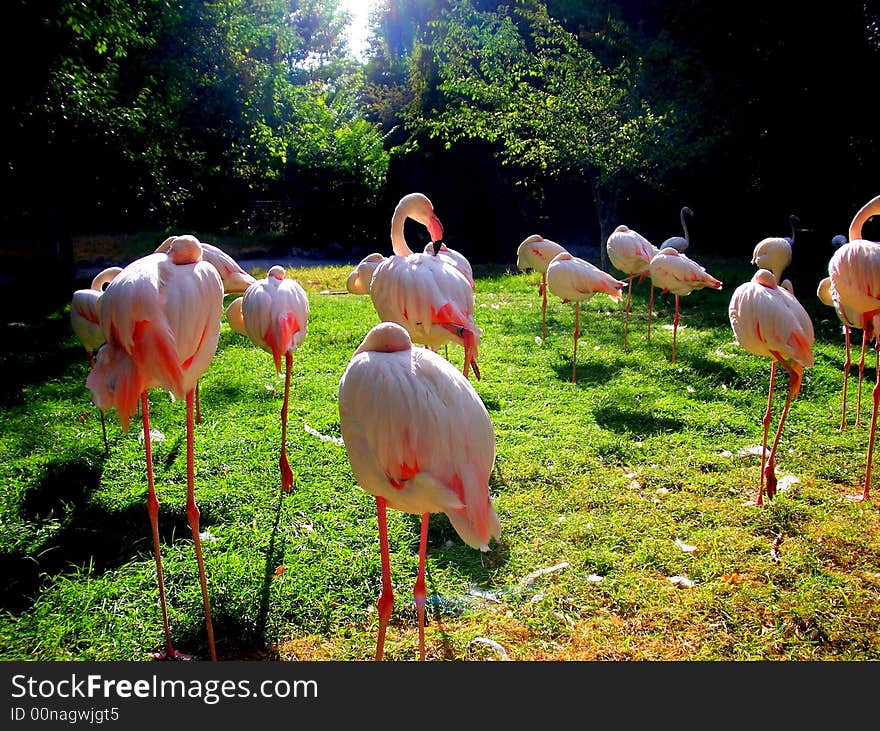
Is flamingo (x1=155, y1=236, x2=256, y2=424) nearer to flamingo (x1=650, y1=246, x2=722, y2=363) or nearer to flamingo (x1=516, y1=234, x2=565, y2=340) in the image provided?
flamingo (x1=516, y1=234, x2=565, y2=340)

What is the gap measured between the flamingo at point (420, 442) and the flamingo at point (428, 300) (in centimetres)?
155

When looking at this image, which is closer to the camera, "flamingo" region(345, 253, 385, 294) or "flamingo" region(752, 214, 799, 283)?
"flamingo" region(345, 253, 385, 294)

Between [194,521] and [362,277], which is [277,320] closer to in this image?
[194,521]

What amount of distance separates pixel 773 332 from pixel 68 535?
3.90 m

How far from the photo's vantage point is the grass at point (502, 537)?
8.83 feet

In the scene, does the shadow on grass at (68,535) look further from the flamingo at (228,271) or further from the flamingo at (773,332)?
the flamingo at (773,332)

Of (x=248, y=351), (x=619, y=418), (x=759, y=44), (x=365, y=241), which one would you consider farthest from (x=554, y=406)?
(x=365, y=241)

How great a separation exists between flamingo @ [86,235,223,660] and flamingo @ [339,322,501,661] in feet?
2.05

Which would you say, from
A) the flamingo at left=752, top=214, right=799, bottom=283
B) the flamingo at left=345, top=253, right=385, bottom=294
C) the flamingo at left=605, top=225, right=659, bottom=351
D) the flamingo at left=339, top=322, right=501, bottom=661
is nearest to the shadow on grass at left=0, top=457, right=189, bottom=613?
the flamingo at left=339, top=322, right=501, bottom=661

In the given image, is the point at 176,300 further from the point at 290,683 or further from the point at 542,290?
→ the point at 542,290

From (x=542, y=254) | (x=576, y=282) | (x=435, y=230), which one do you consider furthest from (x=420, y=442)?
(x=542, y=254)

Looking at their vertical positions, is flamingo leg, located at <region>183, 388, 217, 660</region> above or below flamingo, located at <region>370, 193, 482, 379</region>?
below

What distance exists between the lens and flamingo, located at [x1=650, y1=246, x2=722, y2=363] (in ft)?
21.3

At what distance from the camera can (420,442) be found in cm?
213
